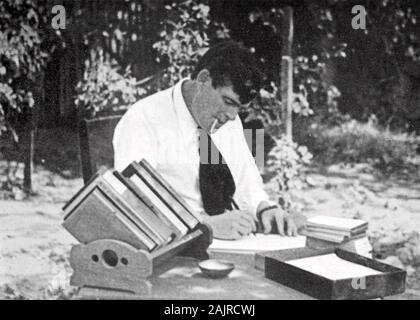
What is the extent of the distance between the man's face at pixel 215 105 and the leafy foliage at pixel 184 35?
1.39 feet

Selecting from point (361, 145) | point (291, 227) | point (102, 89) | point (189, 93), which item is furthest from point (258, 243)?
point (102, 89)

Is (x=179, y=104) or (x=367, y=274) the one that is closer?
(x=367, y=274)

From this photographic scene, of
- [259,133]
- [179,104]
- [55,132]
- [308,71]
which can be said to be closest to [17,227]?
[55,132]

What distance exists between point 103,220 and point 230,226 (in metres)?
0.65

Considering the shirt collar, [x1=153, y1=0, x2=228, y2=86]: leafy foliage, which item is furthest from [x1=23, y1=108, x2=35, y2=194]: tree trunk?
the shirt collar

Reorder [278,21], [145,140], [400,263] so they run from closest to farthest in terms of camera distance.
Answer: [145,140] → [400,263] → [278,21]

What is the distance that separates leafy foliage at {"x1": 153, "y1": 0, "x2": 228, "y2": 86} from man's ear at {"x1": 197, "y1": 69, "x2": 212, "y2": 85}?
373 millimetres

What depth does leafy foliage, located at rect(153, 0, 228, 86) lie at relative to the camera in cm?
326

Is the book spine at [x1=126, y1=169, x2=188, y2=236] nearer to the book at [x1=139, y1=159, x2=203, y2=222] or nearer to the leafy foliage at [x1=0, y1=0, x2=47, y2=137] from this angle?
the book at [x1=139, y1=159, x2=203, y2=222]

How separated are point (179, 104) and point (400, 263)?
5.27 feet

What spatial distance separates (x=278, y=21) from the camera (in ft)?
11.2

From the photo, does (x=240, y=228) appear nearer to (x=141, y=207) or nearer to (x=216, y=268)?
(x=216, y=268)

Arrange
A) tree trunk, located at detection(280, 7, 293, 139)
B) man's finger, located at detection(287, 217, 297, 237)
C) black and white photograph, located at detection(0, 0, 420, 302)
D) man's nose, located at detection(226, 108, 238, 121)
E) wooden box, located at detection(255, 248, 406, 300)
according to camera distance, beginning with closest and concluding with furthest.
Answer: wooden box, located at detection(255, 248, 406, 300) < man's finger, located at detection(287, 217, 297, 237) < man's nose, located at detection(226, 108, 238, 121) < black and white photograph, located at detection(0, 0, 420, 302) < tree trunk, located at detection(280, 7, 293, 139)

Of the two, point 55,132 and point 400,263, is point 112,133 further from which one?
Answer: point 400,263
